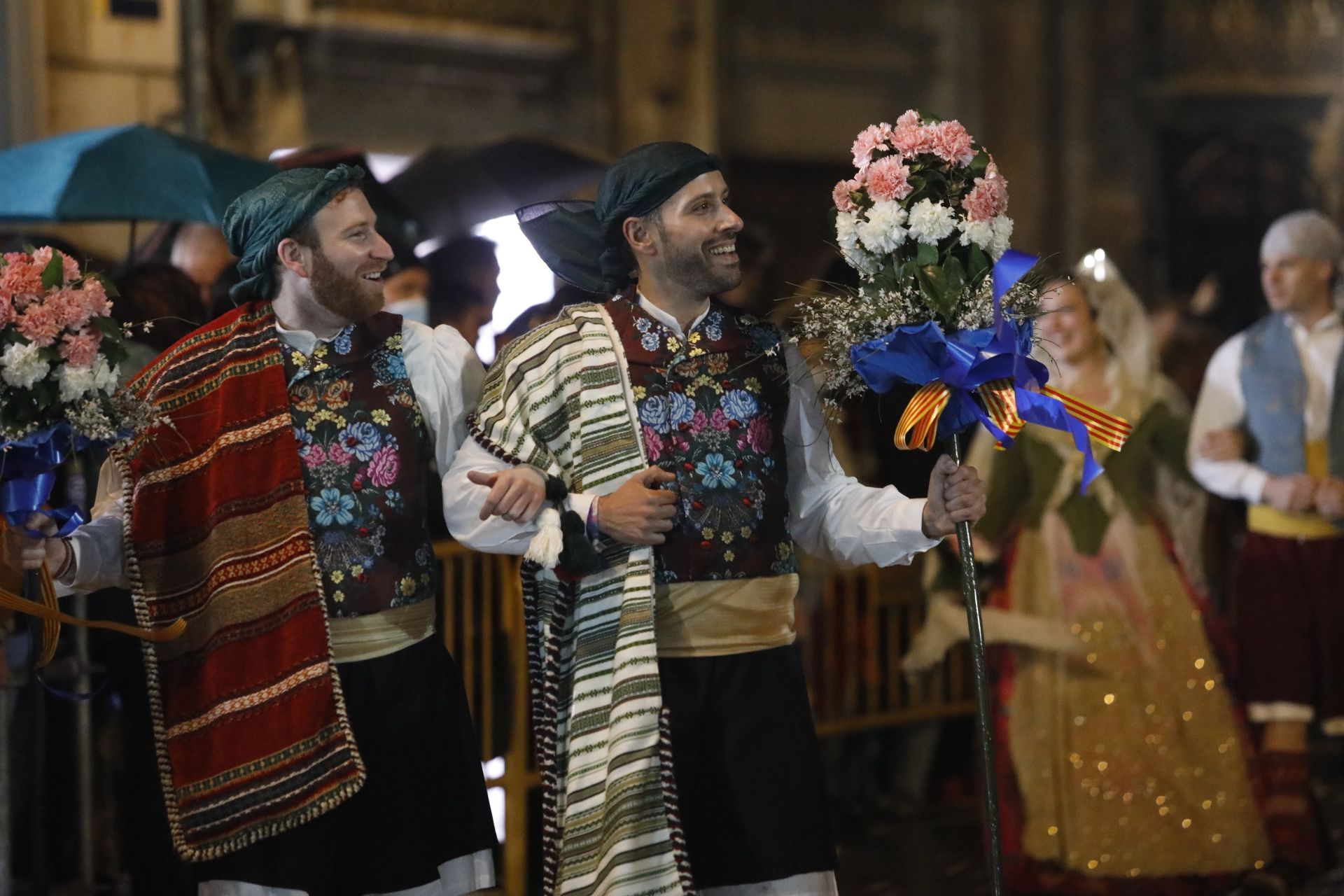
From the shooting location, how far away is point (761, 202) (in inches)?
557

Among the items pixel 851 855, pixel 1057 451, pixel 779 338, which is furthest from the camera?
pixel 851 855

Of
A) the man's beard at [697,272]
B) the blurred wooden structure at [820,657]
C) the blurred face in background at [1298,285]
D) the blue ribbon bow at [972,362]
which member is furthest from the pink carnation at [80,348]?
the blurred face in background at [1298,285]

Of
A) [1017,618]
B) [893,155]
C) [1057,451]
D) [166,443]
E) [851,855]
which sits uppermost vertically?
[893,155]

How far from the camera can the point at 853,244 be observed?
14.2 feet

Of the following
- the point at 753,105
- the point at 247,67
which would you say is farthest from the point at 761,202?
the point at 247,67

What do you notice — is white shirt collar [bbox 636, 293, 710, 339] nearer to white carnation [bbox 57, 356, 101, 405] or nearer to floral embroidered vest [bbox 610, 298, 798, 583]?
floral embroidered vest [bbox 610, 298, 798, 583]

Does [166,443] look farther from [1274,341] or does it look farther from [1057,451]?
[1274,341]

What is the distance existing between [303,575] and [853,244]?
4.65 feet

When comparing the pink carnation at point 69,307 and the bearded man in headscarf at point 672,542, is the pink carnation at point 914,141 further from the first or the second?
the pink carnation at point 69,307

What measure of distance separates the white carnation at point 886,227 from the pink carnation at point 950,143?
5.8 inches

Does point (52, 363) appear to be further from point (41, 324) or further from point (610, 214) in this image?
point (610, 214)

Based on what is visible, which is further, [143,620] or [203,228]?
[203,228]

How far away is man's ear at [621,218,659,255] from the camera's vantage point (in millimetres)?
4535

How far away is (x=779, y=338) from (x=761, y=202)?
968 centimetres
